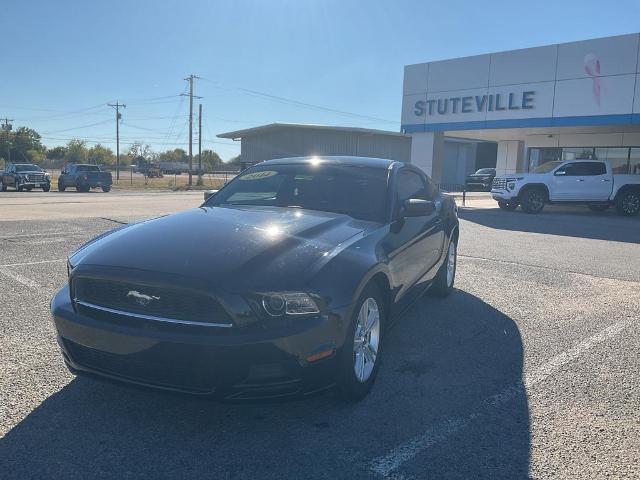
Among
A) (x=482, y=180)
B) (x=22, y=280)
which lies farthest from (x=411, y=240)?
(x=482, y=180)

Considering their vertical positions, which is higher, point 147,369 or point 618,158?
point 618,158

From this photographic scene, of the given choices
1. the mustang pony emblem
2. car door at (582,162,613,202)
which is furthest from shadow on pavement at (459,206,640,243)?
the mustang pony emblem

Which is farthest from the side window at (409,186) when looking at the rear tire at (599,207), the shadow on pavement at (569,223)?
→ the rear tire at (599,207)

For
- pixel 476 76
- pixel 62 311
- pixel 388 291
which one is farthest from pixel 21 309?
pixel 476 76

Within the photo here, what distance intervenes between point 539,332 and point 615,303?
184 cm

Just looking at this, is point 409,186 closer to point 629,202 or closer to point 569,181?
point 569,181

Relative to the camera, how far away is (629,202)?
18.5 m

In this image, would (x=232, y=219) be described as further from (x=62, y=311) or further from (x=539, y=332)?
(x=539, y=332)

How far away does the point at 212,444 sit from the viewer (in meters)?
3.04

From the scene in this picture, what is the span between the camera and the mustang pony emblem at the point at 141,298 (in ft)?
9.86

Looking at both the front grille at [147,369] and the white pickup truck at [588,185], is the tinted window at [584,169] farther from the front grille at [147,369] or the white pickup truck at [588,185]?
the front grille at [147,369]

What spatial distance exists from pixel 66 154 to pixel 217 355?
14045 centimetres

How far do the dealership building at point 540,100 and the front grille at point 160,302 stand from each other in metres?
19.9

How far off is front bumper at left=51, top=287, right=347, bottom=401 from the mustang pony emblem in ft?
0.40
